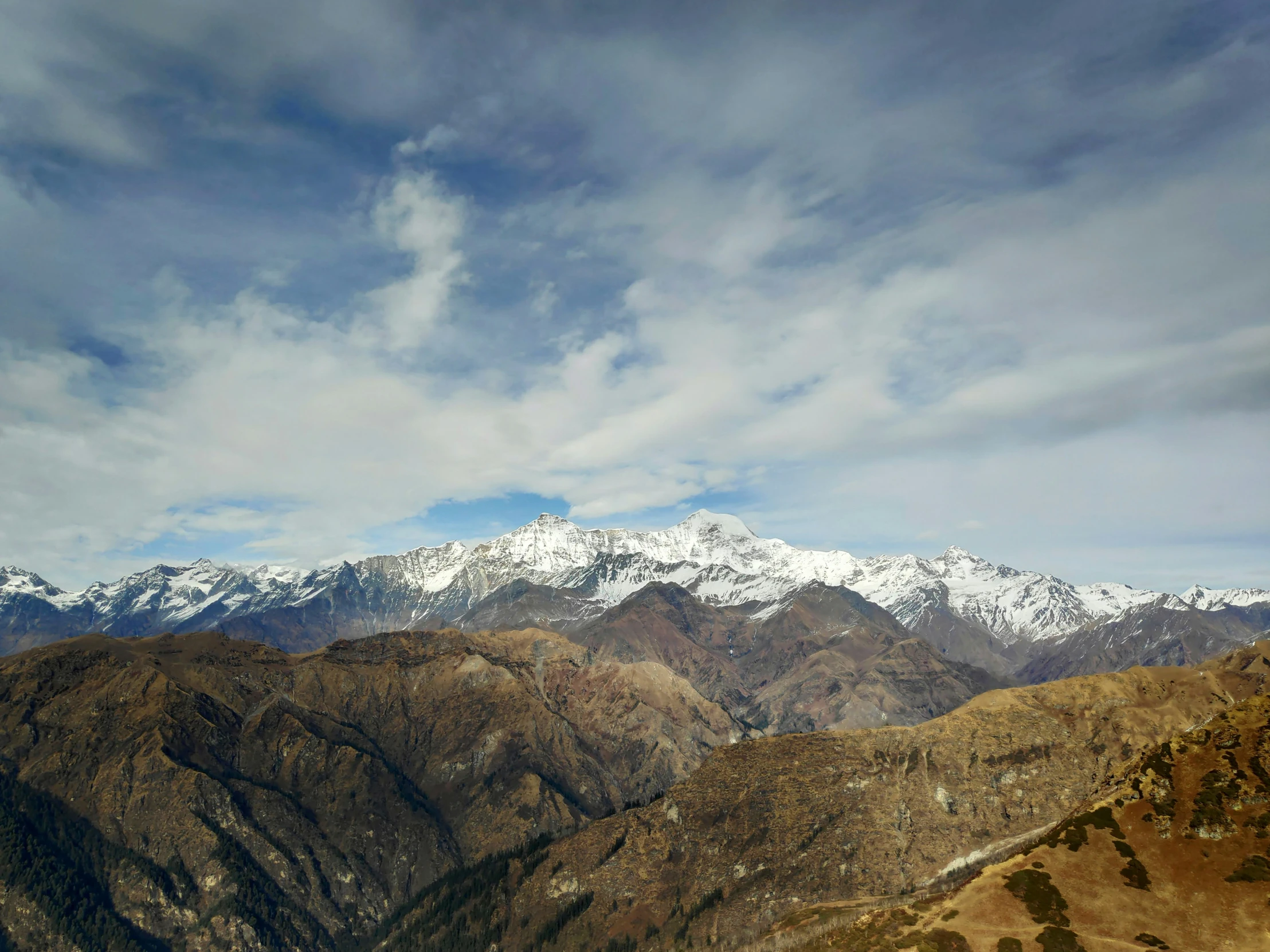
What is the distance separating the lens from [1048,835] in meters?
135

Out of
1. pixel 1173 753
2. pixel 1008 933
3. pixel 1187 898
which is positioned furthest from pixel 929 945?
pixel 1173 753

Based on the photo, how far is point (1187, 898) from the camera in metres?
113

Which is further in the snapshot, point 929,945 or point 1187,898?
point 929,945

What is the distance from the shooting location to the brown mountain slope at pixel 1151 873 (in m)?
110

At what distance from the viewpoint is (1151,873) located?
390 ft

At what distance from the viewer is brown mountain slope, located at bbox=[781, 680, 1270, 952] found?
110312mm

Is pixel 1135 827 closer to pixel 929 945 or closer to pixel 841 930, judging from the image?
pixel 929 945

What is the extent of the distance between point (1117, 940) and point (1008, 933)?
15271 mm

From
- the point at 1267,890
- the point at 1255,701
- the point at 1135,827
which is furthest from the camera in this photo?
the point at 1255,701

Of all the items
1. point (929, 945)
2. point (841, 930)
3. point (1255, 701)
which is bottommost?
point (841, 930)

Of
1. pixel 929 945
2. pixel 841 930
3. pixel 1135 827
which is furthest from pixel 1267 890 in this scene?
pixel 841 930

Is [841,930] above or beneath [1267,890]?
beneath

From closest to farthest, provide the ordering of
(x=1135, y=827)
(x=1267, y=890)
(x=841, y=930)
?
(x=1267, y=890), (x=1135, y=827), (x=841, y=930)

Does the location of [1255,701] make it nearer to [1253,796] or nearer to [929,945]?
[1253,796]
